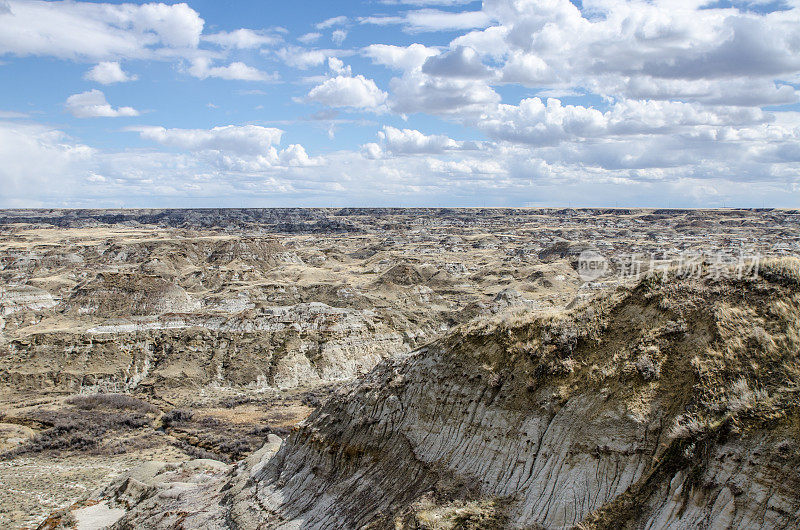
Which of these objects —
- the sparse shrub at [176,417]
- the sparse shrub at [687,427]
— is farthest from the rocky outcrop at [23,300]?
the sparse shrub at [687,427]

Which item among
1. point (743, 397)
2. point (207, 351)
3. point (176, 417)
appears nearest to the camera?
point (743, 397)

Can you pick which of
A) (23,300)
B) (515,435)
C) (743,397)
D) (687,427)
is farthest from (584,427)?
(23,300)

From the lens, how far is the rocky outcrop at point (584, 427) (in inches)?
353

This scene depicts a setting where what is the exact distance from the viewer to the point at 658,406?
10359 mm

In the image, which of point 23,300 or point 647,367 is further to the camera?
point 23,300

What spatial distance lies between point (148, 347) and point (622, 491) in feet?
139

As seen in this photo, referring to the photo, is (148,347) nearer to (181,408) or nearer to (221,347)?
(221,347)

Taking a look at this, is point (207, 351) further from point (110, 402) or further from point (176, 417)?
point (176, 417)

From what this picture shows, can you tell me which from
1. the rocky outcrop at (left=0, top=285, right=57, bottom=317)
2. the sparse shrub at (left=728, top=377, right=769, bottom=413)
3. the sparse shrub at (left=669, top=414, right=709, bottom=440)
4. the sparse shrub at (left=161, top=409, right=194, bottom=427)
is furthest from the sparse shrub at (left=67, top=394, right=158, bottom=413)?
the sparse shrub at (left=728, top=377, right=769, bottom=413)

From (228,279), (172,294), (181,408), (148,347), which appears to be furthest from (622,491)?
(228,279)

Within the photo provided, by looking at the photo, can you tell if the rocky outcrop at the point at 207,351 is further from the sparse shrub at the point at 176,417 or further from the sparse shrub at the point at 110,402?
the sparse shrub at the point at 176,417

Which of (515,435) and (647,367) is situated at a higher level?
(647,367)

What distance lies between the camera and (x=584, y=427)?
10906 mm

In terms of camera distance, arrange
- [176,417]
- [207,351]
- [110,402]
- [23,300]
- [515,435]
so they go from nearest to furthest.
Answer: [515,435] < [176,417] < [110,402] < [207,351] < [23,300]
